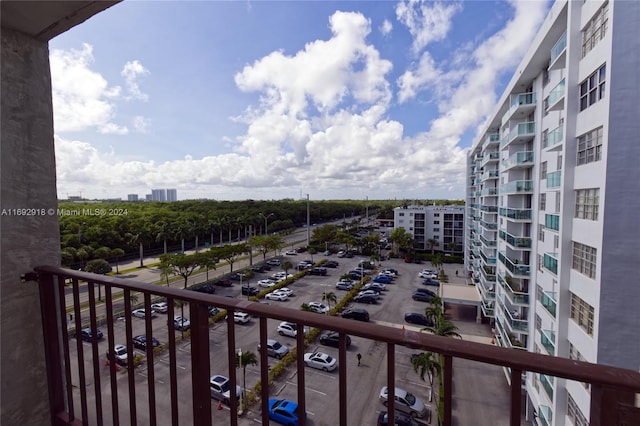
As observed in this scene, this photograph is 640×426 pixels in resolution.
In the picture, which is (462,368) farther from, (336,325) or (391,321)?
(336,325)

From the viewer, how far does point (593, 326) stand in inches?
227

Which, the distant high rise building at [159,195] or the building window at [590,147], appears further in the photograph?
the distant high rise building at [159,195]

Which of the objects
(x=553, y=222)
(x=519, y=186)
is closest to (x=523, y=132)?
(x=519, y=186)

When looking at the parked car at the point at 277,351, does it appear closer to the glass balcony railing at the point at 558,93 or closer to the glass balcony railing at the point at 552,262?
the glass balcony railing at the point at 552,262

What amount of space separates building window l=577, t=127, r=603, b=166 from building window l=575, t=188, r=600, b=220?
24.0 inches

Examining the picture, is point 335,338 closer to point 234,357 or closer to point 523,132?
point 234,357

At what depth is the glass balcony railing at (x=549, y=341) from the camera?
736 centimetres

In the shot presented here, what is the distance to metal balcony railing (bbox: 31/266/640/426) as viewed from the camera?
0.70 m

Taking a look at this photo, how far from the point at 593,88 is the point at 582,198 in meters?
2.17

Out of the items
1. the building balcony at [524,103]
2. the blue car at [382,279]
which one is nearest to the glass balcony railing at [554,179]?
the building balcony at [524,103]

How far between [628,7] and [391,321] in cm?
1310

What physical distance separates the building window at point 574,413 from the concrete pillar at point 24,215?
8437 millimetres

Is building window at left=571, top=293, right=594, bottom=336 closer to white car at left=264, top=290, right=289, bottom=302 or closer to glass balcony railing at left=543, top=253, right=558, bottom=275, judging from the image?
glass balcony railing at left=543, top=253, right=558, bottom=275

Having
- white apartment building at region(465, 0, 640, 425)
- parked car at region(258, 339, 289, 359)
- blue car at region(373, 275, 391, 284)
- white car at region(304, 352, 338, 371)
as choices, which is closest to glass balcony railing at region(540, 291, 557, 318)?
white apartment building at region(465, 0, 640, 425)
